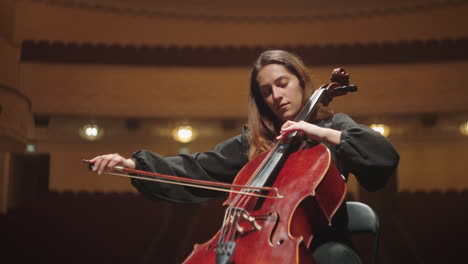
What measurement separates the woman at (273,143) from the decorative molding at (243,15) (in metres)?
3.17

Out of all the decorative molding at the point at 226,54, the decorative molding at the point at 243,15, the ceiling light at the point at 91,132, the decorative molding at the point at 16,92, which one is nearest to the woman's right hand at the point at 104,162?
the decorative molding at the point at 16,92

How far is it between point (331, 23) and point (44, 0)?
2.19m

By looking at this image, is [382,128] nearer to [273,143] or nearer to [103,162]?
[273,143]

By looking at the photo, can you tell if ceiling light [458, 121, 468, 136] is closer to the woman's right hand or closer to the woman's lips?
the woman's lips

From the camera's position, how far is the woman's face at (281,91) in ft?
2.63

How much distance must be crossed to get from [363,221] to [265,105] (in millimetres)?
281

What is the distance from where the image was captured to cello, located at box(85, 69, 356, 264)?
1.83 feet

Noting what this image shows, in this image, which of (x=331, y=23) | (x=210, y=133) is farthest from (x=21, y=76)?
(x=331, y=23)

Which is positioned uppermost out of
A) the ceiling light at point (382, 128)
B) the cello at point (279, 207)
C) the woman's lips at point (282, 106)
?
the woman's lips at point (282, 106)

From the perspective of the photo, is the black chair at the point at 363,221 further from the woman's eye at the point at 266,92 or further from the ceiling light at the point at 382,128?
the ceiling light at the point at 382,128

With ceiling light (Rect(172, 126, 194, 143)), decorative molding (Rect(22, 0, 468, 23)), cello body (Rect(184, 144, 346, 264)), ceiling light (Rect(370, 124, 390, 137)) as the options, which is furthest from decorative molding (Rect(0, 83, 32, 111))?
cello body (Rect(184, 144, 346, 264))

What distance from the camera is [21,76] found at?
3.34 metres

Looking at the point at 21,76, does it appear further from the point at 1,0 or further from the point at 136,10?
the point at 136,10

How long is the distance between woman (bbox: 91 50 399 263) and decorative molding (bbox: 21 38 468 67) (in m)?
2.61
